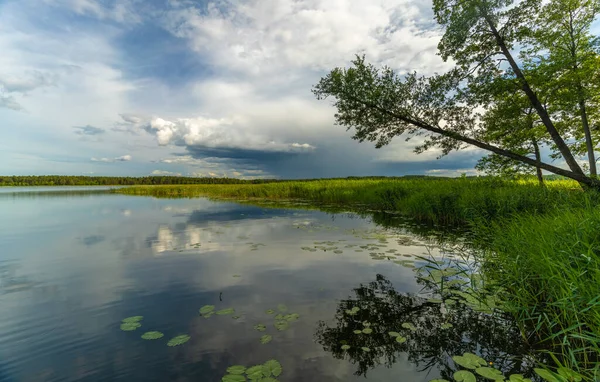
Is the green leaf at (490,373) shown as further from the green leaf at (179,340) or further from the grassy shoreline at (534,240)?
the green leaf at (179,340)

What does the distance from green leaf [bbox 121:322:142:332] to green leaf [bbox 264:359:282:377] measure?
8.06ft

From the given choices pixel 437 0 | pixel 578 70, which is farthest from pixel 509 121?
pixel 437 0

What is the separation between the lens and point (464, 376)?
10.0 ft

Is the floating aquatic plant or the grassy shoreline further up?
the grassy shoreline

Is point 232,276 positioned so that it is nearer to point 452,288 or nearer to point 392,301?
point 392,301

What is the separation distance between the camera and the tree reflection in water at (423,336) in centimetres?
345

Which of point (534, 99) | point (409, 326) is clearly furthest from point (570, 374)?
point (534, 99)

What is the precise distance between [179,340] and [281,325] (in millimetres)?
1532

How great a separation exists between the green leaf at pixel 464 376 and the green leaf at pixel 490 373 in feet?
0.39

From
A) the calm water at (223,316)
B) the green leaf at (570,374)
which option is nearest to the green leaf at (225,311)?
the calm water at (223,316)

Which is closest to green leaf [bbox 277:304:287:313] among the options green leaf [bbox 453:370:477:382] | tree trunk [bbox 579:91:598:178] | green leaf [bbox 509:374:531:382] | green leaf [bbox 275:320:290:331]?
green leaf [bbox 275:320:290:331]

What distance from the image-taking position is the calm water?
342 centimetres

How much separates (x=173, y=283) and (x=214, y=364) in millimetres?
3494

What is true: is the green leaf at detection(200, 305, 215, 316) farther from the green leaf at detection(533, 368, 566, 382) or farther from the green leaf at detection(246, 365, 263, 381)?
the green leaf at detection(533, 368, 566, 382)
